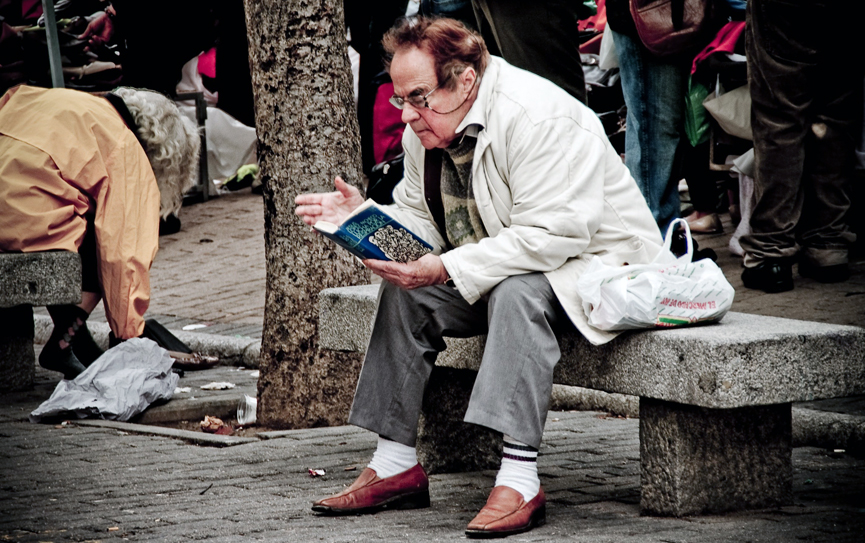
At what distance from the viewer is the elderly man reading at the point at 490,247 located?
333 centimetres

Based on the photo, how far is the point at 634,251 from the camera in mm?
3572

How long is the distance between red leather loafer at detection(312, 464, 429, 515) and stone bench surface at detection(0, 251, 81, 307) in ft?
7.90

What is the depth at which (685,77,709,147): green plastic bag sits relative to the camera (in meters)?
6.70

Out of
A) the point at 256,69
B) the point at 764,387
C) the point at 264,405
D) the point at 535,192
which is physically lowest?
the point at 264,405

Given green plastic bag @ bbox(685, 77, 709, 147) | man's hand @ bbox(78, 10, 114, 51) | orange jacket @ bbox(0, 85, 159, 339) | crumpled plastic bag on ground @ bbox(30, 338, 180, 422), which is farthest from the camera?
man's hand @ bbox(78, 10, 114, 51)

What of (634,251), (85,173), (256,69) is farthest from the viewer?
(85,173)

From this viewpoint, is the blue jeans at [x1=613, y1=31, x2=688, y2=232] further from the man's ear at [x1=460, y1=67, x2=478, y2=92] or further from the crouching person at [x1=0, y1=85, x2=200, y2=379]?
the crouching person at [x1=0, y1=85, x2=200, y2=379]

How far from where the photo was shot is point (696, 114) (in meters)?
6.83

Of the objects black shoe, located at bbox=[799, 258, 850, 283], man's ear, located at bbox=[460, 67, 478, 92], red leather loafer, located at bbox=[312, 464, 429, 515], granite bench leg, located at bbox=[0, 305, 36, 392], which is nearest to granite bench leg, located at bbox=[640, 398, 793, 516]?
red leather loafer, located at bbox=[312, 464, 429, 515]

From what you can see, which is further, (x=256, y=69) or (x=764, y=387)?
(x=256, y=69)

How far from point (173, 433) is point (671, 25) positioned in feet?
9.79

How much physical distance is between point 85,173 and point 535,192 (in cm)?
290

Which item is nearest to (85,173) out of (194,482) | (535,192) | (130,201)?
(130,201)

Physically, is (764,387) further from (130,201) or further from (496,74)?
(130,201)
